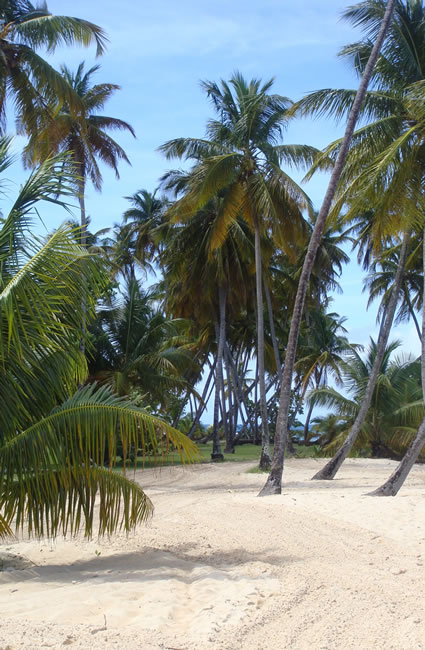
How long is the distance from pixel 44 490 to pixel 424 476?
46.0 ft

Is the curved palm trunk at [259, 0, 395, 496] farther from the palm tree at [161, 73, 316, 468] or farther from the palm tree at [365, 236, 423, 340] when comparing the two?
the palm tree at [365, 236, 423, 340]

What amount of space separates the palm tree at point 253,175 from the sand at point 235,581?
9584mm

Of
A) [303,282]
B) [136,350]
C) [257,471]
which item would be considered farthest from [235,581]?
[136,350]

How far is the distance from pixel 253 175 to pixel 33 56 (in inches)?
283

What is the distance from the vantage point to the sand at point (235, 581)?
5.01 m

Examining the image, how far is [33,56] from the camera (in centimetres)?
1456

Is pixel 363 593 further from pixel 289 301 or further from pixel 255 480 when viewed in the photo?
pixel 289 301

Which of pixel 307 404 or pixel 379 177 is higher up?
pixel 379 177

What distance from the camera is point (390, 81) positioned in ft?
47.9

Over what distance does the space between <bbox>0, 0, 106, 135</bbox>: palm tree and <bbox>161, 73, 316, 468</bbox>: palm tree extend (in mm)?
4319

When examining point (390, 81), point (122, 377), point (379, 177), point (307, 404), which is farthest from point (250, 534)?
point (307, 404)

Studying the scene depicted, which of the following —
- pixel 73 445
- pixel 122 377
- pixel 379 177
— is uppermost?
pixel 379 177

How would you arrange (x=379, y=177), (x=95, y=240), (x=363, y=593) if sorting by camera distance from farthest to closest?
(x=95, y=240)
(x=379, y=177)
(x=363, y=593)

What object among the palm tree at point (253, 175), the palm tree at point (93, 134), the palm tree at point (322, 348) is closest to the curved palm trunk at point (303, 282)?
the palm tree at point (253, 175)
